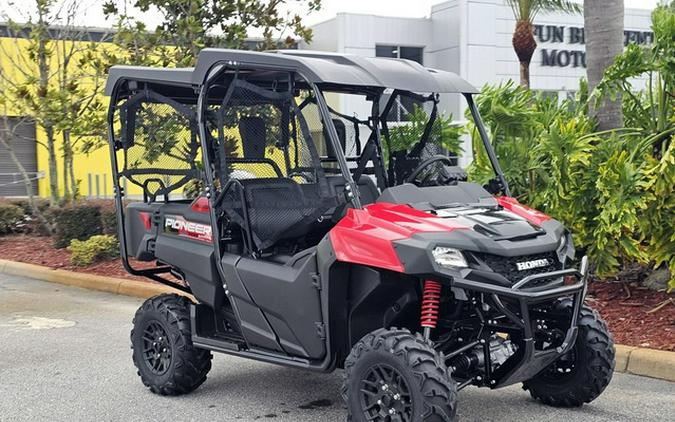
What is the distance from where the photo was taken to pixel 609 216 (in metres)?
8.20

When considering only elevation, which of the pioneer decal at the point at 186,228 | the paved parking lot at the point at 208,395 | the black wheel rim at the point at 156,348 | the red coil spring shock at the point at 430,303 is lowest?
the paved parking lot at the point at 208,395

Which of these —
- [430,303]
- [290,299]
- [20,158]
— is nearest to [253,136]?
[290,299]

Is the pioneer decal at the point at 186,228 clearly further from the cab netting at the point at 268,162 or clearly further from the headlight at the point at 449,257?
the headlight at the point at 449,257

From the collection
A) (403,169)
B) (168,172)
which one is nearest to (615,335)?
(403,169)

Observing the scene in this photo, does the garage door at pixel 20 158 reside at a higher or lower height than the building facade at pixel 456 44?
lower

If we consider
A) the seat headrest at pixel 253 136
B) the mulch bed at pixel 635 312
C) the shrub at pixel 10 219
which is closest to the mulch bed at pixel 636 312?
the mulch bed at pixel 635 312

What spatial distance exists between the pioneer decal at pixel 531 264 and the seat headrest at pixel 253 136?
1.98 meters

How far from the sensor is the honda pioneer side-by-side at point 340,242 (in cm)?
516

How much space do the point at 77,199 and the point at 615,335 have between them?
1148 cm

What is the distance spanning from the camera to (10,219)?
17.2 m

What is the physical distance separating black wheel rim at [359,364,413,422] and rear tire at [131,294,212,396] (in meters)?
1.74

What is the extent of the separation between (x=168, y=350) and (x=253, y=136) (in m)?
1.58

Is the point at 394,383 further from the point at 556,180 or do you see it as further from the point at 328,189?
the point at 556,180

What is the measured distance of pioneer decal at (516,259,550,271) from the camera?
5219 millimetres
